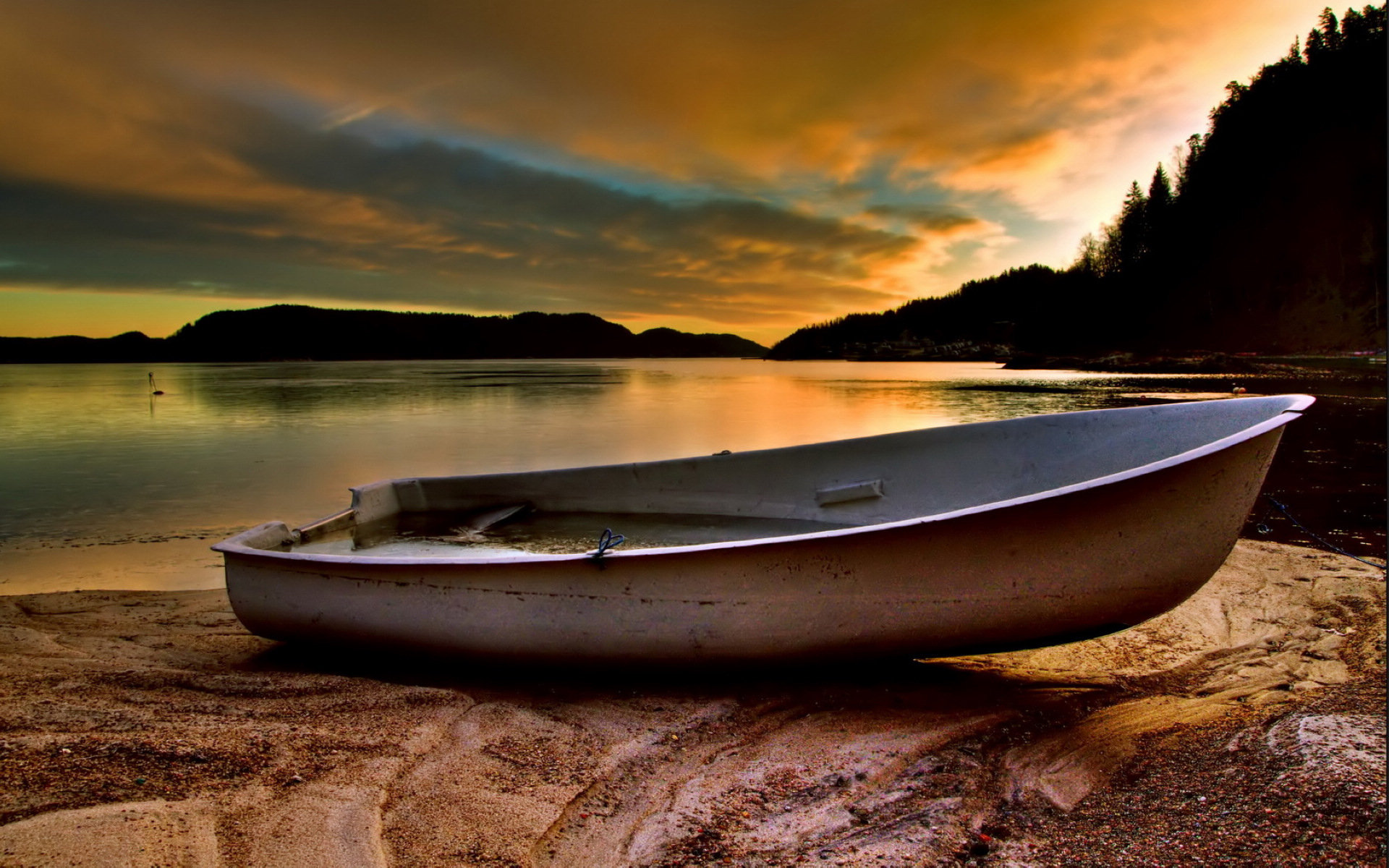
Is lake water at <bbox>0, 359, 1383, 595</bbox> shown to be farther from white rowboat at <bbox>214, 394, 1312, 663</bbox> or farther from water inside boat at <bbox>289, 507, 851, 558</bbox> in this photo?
white rowboat at <bbox>214, 394, 1312, 663</bbox>

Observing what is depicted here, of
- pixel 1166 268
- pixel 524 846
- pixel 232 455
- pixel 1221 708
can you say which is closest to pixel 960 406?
pixel 232 455

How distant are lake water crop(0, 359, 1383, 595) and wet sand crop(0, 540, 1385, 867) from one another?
3.27m

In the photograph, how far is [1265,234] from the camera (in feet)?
175

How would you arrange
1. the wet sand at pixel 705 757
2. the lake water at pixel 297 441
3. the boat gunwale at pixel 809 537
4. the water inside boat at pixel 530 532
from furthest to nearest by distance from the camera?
the lake water at pixel 297 441 → the water inside boat at pixel 530 532 → the boat gunwale at pixel 809 537 → the wet sand at pixel 705 757

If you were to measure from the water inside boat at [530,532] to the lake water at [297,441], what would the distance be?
1.98 m

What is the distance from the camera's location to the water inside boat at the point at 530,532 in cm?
450

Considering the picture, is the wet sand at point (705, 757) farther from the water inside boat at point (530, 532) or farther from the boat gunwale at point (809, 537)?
the water inside boat at point (530, 532)

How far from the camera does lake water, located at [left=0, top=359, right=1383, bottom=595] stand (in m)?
7.09

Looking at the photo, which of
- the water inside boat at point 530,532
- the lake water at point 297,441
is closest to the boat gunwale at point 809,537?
the water inside boat at point 530,532

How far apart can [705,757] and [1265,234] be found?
226ft

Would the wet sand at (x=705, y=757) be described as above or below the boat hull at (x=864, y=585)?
below

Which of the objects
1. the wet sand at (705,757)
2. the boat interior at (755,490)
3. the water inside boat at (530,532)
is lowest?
the wet sand at (705,757)

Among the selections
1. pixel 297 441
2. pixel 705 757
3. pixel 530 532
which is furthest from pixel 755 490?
pixel 297 441

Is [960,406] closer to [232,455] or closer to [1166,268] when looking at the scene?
[232,455]
